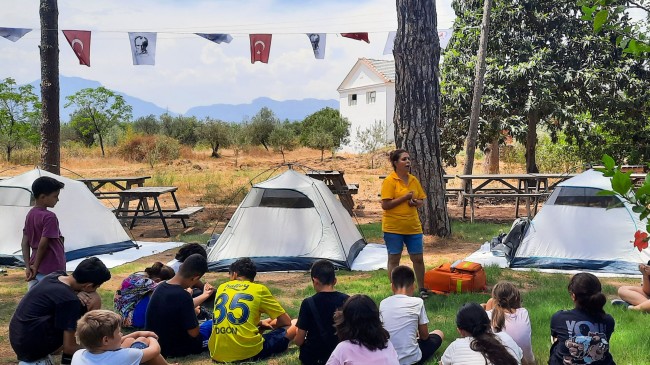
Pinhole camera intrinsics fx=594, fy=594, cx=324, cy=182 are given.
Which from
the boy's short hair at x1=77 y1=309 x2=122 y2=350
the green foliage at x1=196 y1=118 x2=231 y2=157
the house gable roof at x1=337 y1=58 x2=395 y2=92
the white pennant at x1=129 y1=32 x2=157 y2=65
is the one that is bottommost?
the boy's short hair at x1=77 y1=309 x2=122 y2=350

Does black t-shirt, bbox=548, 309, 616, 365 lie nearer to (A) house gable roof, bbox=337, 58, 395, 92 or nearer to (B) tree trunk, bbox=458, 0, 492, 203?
(B) tree trunk, bbox=458, 0, 492, 203

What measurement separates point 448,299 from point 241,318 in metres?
2.57

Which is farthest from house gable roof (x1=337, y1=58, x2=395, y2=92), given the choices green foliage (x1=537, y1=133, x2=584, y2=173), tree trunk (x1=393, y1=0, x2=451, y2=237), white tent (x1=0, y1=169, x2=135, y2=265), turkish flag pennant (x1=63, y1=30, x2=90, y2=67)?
white tent (x1=0, y1=169, x2=135, y2=265)

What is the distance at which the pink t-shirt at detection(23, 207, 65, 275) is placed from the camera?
5004 millimetres

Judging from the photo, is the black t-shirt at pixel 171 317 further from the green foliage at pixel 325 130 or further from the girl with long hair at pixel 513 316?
the green foliage at pixel 325 130

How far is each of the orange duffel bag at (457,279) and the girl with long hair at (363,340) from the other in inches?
121

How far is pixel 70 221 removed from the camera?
895 centimetres

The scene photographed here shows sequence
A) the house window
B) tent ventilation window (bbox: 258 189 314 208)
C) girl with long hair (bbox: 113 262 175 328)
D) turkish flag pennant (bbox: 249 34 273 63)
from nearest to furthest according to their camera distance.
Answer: girl with long hair (bbox: 113 262 175 328) < tent ventilation window (bbox: 258 189 314 208) < turkish flag pennant (bbox: 249 34 273 63) < the house window

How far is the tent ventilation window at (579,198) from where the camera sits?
797 centimetres

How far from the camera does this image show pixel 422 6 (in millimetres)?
10000

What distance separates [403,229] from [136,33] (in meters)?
9.56

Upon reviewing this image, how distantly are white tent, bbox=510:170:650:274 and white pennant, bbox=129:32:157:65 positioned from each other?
927cm

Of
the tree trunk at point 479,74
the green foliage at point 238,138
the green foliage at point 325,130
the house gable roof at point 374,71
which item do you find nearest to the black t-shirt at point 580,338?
the tree trunk at point 479,74

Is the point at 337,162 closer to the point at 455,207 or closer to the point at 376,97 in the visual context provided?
the point at 376,97
